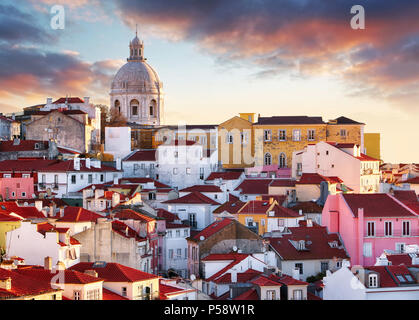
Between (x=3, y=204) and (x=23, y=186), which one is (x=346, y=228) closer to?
(x=3, y=204)

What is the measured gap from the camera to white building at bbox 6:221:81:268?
29.2 m

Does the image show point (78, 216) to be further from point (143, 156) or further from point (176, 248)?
point (143, 156)

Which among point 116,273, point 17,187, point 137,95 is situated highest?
point 137,95

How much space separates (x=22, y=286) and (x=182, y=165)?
35.8 m

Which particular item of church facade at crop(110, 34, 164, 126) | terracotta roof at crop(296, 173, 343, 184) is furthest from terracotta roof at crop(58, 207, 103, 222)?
church facade at crop(110, 34, 164, 126)

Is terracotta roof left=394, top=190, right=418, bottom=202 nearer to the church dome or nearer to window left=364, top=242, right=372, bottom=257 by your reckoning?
window left=364, top=242, right=372, bottom=257

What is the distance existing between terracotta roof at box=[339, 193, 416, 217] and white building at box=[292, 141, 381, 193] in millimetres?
15497

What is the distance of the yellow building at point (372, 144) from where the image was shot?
236ft

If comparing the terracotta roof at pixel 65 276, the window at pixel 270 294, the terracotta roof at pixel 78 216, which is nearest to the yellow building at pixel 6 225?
the terracotta roof at pixel 78 216

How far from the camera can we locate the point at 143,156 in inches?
2258

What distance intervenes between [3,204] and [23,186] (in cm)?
1132

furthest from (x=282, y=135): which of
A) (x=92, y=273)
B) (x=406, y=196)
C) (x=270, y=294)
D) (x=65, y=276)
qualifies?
(x=65, y=276)

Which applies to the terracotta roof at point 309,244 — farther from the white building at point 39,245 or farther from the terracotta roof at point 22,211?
the terracotta roof at point 22,211

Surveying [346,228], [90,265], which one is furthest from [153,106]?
[90,265]
